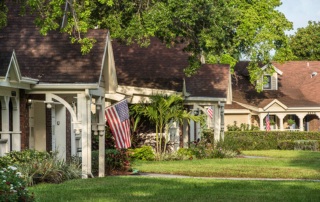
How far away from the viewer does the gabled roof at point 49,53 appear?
25062 millimetres

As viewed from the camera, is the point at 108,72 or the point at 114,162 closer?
the point at 108,72

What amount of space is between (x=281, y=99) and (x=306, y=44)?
22.2m

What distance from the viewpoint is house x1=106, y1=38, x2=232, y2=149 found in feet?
128

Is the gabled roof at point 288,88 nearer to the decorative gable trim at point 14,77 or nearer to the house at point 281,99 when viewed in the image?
the house at point 281,99

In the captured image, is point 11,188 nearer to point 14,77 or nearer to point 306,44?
point 14,77

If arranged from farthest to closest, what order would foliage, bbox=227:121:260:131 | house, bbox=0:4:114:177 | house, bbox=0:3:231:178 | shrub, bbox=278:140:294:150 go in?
1. foliage, bbox=227:121:260:131
2. shrub, bbox=278:140:294:150
3. house, bbox=0:4:114:177
4. house, bbox=0:3:231:178

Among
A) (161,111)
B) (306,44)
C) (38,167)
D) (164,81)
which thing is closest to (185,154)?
(161,111)

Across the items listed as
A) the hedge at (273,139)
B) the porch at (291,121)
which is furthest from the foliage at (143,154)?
the porch at (291,121)

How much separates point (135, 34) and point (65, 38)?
4.04 m

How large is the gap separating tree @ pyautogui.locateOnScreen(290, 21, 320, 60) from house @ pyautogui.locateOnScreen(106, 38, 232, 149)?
40365 mm

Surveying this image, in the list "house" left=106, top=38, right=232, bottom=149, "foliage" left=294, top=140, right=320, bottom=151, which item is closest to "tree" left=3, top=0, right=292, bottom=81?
"house" left=106, top=38, right=232, bottom=149

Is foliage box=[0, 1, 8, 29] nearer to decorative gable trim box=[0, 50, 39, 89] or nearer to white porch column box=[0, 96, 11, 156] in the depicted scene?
decorative gable trim box=[0, 50, 39, 89]

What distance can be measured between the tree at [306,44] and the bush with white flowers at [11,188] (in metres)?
72.2

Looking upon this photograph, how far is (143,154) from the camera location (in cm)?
3675
